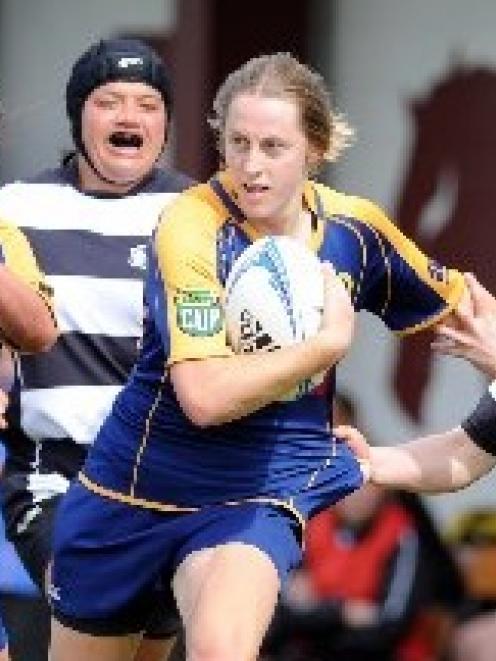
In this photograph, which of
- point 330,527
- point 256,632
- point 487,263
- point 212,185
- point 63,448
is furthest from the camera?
point 487,263

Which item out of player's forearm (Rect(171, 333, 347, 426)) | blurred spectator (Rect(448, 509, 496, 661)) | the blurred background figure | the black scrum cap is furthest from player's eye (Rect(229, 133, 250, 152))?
the blurred background figure

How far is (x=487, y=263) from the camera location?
34.2 feet

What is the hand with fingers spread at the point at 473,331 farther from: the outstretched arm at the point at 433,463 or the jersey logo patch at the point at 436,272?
the outstretched arm at the point at 433,463

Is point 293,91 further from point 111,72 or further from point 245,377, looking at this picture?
point 111,72

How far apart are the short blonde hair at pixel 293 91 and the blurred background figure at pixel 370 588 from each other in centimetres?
316

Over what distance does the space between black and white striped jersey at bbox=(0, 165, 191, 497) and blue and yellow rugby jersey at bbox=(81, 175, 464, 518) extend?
59 centimetres

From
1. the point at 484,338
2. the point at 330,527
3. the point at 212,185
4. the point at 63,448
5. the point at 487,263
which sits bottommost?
the point at 330,527

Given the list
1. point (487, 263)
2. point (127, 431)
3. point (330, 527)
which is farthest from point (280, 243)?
point (487, 263)

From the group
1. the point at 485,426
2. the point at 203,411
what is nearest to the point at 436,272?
the point at 485,426

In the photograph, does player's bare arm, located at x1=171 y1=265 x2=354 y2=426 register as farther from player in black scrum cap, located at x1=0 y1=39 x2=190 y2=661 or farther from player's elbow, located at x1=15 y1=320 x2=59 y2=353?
player in black scrum cap, located at x1=0 y1=39 x2=190 y2=661

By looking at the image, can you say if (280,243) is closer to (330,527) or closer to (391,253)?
(391,253)

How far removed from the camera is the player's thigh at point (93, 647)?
20.6ft

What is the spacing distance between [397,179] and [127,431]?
4500mm

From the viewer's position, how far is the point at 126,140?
7012 mm
